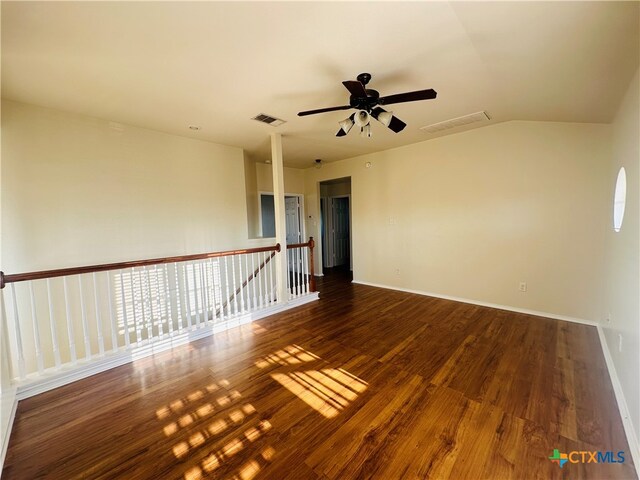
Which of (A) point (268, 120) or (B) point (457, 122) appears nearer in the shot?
(A) point (268, 120)

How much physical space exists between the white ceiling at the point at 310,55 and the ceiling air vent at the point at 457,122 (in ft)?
0.75

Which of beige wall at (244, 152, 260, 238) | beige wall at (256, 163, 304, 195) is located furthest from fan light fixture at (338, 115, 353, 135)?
beige wall at (256, 163, 304, 195)

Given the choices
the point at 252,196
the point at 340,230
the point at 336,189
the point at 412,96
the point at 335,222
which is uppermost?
the point at 412,96

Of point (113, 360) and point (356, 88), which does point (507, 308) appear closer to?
point (356, 88)

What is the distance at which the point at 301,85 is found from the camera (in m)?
2.53

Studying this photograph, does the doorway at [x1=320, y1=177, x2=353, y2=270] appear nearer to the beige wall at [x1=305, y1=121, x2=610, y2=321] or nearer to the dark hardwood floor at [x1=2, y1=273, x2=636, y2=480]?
the beige wall at [x1=305, y1=121, x2=610, y2=321]

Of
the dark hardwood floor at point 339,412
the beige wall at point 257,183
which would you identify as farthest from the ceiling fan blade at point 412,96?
the beige wall at point 257,183

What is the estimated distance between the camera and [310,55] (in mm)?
2066

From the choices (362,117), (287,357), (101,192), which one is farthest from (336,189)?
(287,357)

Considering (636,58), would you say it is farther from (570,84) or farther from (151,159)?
(151,159)

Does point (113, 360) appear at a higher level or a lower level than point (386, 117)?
lower

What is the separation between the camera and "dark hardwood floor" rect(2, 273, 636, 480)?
151cm

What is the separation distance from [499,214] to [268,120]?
140 inches

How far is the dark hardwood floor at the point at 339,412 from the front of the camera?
1.51 m
